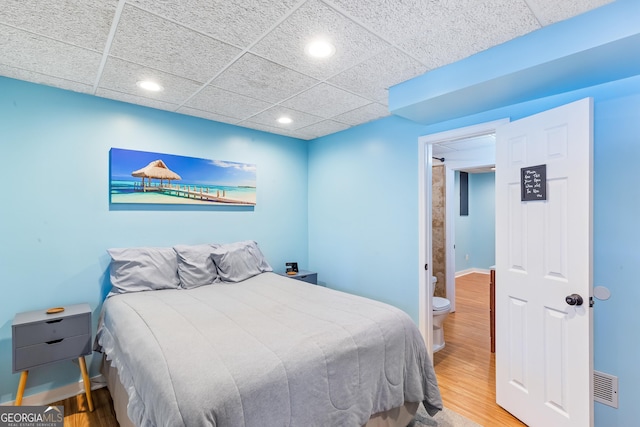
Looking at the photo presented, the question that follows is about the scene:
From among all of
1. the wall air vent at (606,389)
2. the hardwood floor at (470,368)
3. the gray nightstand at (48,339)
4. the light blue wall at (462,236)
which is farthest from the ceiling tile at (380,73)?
the light blue wall at (462,236)

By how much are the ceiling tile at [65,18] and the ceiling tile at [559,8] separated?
7.01 ft

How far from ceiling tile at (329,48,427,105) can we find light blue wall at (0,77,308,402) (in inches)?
70.3

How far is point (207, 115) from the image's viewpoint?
10.5 ft

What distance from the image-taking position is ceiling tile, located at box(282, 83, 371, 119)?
101 inches

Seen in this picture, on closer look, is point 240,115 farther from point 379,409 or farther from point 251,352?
point 379,409

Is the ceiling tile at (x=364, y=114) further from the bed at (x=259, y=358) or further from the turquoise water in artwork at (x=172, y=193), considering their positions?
the bed at (x=259, y=358)

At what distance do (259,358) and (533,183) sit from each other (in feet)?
6.72

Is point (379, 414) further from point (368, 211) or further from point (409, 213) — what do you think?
point (368, 211)

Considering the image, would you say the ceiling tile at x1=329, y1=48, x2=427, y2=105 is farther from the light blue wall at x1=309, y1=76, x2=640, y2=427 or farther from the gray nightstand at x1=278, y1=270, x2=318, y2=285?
the gray nightstand at x1=278, y1=270, x2=318, y2=285

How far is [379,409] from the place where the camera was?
1720 millimetres

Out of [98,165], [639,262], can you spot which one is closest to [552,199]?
[639,262]

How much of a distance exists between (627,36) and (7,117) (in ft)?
13.1

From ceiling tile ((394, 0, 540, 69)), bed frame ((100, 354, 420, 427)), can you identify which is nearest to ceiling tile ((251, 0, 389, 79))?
ceiling tile ((394, 0, 540, 69))

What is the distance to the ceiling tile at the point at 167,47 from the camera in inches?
65.5
